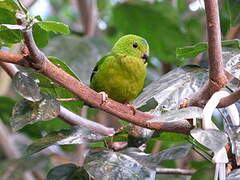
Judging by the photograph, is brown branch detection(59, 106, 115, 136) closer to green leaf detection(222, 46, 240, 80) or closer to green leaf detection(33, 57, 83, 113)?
green leaf detection(33, 57, 83, 113)

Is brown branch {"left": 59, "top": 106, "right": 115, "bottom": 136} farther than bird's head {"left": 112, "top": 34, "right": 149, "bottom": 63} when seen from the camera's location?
No

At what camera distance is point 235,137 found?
822mm

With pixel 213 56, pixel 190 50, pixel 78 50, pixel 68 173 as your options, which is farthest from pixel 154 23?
pixel 213 56

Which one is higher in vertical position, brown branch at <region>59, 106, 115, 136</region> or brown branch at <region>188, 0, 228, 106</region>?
brown branch at <region>188, 0, 228, 106</region>

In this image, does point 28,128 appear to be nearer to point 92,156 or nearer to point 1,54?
point 92,156

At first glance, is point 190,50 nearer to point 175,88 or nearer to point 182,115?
point 175,88

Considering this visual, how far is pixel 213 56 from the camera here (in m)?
0.79

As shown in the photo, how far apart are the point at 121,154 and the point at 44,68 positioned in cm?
28

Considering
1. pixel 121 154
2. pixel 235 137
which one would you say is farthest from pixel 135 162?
pixel 235 137

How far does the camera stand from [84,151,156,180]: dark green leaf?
0.89 m

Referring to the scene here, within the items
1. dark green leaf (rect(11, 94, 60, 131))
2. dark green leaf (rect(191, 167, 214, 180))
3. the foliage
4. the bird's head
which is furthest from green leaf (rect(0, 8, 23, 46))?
the bird's head

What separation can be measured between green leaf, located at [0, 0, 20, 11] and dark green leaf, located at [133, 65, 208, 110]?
315 mm

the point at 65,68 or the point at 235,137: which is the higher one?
the point at 65,68

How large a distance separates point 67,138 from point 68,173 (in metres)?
0.08
